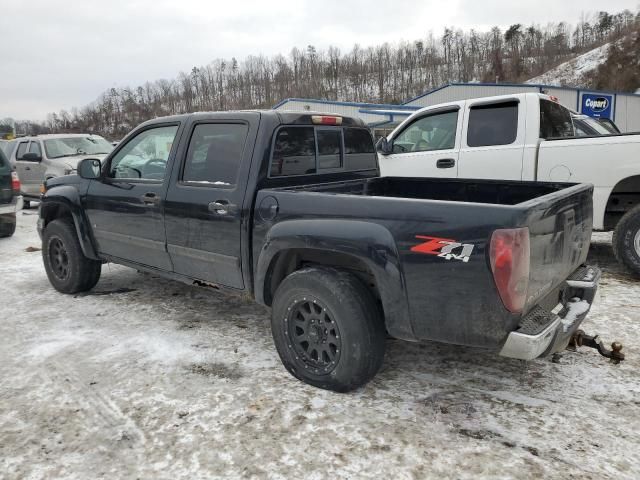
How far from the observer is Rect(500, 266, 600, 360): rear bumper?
244 cm

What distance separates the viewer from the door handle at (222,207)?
3482 mm

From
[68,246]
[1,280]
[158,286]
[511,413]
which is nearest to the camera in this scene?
[511,413]

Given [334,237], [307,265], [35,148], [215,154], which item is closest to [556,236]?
[334,237]

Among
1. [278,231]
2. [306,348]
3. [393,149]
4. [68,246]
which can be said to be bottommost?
[306,348]

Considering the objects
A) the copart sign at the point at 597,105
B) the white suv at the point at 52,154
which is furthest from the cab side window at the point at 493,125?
the copart sign at the point at 597,105

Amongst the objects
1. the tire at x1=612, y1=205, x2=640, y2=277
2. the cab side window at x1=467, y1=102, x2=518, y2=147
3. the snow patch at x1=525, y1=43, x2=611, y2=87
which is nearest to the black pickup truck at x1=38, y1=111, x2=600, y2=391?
the cab side window at x1=467, y1=102, x2=518, y2=147

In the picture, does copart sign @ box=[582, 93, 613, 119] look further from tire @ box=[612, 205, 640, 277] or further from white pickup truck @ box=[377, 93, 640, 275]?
tire @ box=[612, 205, 640, 277]

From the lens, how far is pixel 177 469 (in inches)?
94.5

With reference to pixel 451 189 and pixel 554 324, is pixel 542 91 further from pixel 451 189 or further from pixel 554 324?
pixel 554 324

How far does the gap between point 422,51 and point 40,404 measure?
12171 cm

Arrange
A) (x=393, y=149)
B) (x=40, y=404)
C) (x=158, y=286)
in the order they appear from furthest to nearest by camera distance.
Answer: (x=393, y=149) → (x=158, y=286) → (x=40, y=404)

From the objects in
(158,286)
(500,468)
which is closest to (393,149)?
(158,286)

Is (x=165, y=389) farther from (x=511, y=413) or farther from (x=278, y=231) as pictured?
(x=511, y=413)

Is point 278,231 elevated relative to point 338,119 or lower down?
lower down
